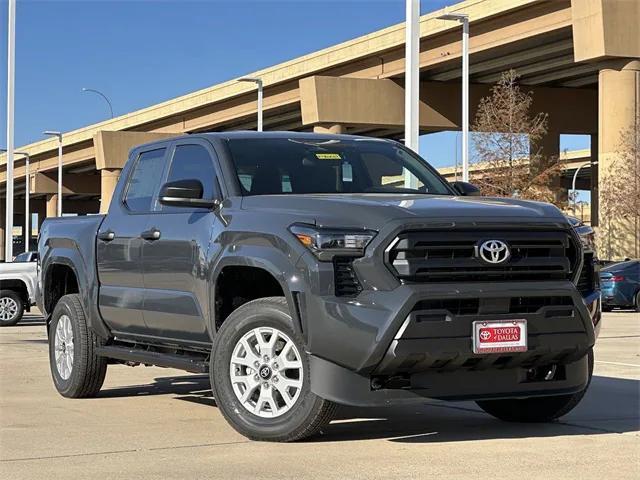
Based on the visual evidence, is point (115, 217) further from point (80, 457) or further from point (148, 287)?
point (80, 457)

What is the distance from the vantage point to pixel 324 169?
29.0 ft

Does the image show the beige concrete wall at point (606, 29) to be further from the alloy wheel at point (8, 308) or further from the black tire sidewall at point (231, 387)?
the black tire sidewall at point (231, 387)

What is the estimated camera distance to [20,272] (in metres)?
23.8

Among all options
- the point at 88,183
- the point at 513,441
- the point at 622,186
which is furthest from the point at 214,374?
the point at 88,183

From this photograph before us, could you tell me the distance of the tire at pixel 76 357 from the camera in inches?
396

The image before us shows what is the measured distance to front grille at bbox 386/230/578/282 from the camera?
717 centimetres

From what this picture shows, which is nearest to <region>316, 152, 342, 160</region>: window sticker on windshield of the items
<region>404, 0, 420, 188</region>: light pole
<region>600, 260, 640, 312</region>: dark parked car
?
<region>404, 0, 420, 188</region>: light pole

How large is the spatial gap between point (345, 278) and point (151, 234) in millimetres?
2268

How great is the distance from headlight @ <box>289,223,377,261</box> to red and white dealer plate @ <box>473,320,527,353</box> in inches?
32.3

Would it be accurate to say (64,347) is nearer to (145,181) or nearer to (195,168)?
(145,181)

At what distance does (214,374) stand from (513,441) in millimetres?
1952

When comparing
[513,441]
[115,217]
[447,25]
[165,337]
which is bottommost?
[513,441]

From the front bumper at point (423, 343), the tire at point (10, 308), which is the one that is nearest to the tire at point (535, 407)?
the front bumper at point (423, 343)

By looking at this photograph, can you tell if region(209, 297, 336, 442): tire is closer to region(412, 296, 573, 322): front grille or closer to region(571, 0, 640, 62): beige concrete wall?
region(412, 296, 573, 322): front grille
